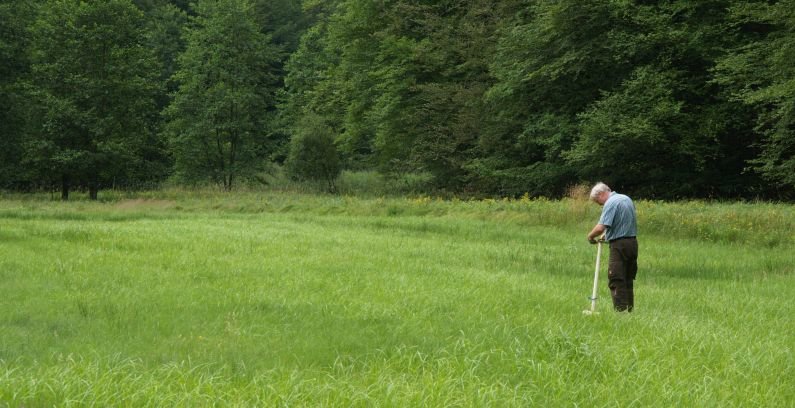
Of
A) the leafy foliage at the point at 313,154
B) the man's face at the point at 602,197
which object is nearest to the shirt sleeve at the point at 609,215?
the man's face at the point at 602,197

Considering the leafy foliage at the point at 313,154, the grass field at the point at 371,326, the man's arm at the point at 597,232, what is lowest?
the grass field at the point at 371,326

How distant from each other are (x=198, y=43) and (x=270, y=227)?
104ft

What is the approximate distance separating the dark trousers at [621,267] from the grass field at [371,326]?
0.35 m

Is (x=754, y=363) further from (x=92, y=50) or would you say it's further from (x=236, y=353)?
(x=92, y=50)

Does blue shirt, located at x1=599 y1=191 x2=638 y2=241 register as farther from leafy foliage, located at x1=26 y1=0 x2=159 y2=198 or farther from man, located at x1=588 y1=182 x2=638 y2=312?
leafy foliage, located at x1=26 y1=0 x2=159 y2=198

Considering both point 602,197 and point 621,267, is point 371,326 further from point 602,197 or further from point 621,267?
point 602,197

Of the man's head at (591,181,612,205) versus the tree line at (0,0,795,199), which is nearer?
the man's head at (591,181,612,205)

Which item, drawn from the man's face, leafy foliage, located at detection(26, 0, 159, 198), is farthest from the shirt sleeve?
leafy foliage, located at detection(26, 0, 159, 198)

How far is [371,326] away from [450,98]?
3013cm

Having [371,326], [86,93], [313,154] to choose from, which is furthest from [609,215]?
[86,93]

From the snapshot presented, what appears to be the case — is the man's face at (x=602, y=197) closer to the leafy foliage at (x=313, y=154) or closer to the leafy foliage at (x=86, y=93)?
the leafy foliage at (x=86, y=93)

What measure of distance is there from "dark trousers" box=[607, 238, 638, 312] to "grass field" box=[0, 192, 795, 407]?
35cm

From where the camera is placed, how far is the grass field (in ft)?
16.3

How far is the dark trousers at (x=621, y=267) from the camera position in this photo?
8414mm
